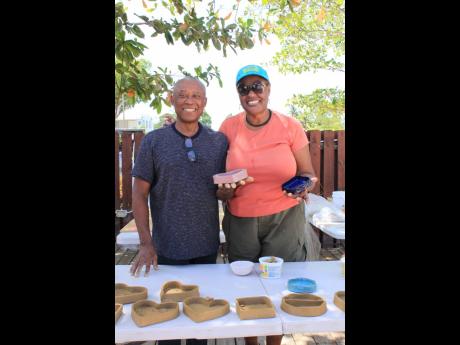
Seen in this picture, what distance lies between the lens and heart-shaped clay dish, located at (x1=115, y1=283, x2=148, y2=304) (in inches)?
62.2

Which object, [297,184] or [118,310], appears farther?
[297,184]

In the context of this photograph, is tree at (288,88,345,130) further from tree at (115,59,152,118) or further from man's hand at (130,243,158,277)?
man's hand at (130,243,158,277)

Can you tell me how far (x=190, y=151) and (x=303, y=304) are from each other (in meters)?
0.98

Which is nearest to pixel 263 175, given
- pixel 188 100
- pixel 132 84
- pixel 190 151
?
pixel 190 151

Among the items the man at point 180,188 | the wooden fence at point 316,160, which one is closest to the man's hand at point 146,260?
the man at point 180,188

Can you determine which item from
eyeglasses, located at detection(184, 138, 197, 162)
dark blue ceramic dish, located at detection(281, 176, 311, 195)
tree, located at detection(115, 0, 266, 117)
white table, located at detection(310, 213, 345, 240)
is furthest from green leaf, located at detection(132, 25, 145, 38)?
white table, located at detection(310, 213, 345, 240)

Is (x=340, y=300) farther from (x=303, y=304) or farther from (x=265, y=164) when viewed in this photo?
(x=265, y=164)

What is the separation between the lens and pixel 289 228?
2135 millimetres

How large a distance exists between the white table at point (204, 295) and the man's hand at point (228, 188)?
415 millimetres

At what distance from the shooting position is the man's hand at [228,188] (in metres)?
1.86

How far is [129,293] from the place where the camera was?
1631 mm
